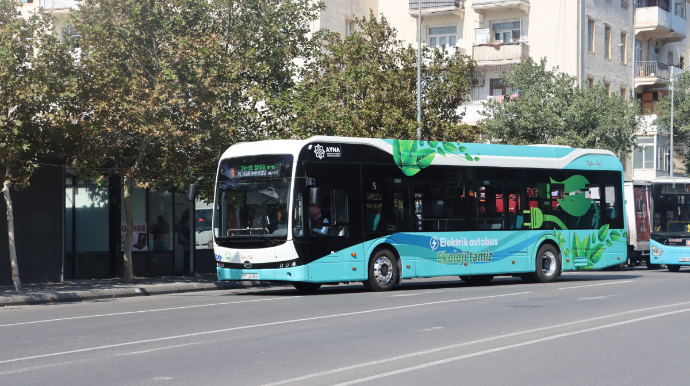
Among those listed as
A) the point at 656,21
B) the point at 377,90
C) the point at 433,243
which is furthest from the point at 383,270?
the point at 656,21

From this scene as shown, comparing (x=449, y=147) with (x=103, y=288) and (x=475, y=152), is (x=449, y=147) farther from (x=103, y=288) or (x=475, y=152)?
(x=103, y=288)

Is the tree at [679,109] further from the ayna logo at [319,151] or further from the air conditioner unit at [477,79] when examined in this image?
the ayna logo at [319,151]

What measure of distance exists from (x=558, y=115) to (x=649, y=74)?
15.6 metres

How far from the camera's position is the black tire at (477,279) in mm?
23375

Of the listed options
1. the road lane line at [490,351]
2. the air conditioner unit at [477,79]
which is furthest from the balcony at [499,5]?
the road lane line at [490,351]

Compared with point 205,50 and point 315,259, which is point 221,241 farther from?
point 205,50

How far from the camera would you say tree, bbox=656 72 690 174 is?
50875 millimetres

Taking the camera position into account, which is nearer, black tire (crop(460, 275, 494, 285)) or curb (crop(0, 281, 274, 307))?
curb (crop(0, 281, 274, 307))

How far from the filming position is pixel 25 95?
18.8 meters

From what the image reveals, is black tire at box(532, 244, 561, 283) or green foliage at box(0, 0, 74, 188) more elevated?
green foliage at box(0, 0, 74, 188)

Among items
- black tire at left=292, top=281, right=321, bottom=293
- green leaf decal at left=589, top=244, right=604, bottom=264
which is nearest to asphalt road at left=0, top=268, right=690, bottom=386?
black tire at left=292, top=281, right=321, bottom=293

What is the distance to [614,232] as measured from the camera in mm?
24062

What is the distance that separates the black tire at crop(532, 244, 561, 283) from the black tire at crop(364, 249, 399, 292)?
15.7 ft

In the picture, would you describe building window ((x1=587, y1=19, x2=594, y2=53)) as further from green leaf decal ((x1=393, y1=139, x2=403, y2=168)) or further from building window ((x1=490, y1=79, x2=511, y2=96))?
green leaf decal ((x1=393, y1=139, x2=403, y2=168))
